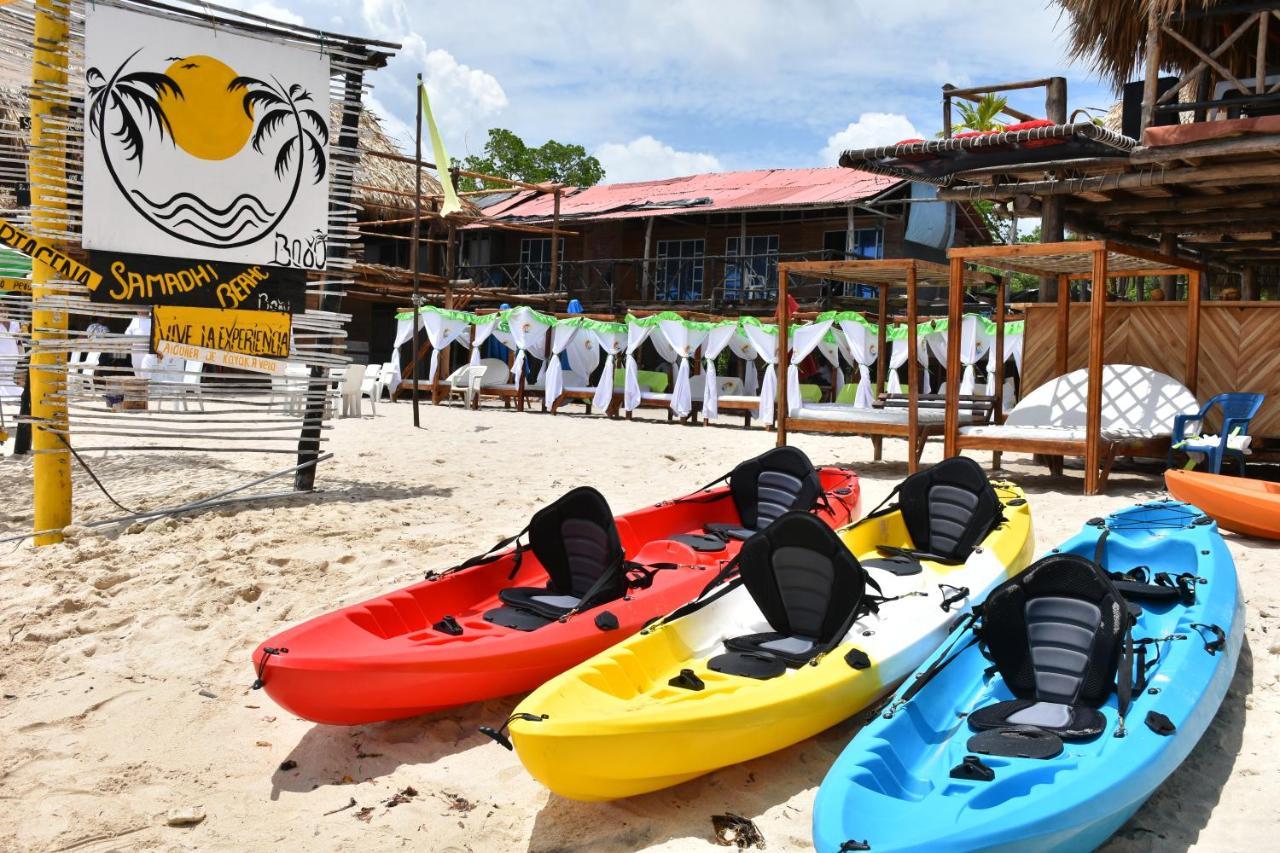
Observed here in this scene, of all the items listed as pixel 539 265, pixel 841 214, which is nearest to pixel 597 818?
pixel 841 214

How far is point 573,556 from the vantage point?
520 centimetres

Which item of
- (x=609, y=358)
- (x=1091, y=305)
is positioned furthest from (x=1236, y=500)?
(x=609, y=358)

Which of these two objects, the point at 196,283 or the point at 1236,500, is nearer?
the point at 1236,500

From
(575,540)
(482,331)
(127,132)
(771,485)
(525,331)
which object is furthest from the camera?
(482,331)

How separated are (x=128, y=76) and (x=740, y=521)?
5.33 meters

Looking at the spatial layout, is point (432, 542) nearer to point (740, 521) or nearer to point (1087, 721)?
point (740, 521)

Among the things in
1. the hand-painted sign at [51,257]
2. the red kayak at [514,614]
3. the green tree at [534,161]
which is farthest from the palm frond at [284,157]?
the green tree at [534,161]

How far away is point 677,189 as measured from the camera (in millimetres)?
26922

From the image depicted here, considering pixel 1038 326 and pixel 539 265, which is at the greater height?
pixel 539 265

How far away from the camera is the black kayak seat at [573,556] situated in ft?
16.3

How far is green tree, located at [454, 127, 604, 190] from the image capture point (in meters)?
39.5

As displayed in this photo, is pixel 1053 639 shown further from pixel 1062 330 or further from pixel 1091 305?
pixel 1062 330

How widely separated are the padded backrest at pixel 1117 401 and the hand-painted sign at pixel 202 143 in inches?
274

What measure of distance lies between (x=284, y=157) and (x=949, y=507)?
5.74 meters
